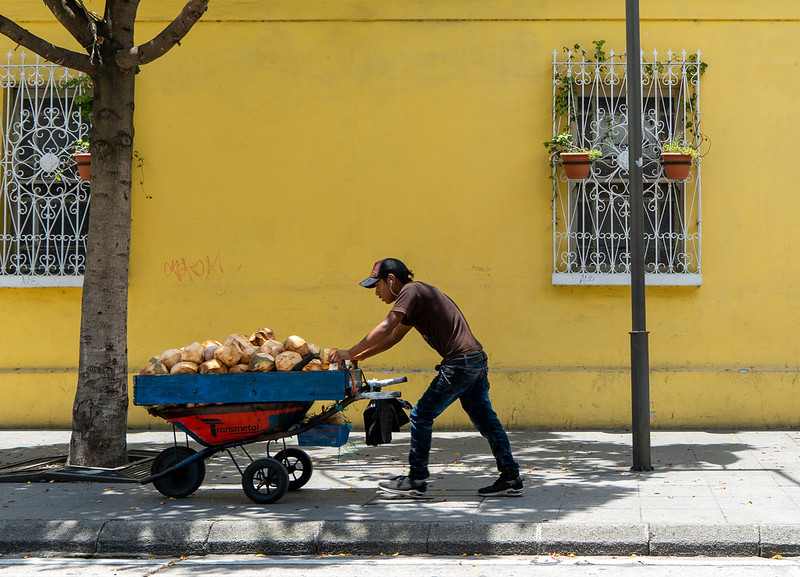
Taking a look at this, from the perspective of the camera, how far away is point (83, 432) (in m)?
7.94

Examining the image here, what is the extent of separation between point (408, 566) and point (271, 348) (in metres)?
2.09

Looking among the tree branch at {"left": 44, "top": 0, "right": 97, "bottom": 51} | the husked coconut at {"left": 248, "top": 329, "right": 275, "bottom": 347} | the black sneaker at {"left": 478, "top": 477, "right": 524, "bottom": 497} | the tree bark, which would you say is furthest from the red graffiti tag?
the black sneaker at {"left": 478, "top": 477, "right": 524, "bottom": 497}

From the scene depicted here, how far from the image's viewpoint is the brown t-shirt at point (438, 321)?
6.78 meters

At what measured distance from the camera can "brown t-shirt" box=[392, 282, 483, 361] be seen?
6.78m

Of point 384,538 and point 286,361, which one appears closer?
point 384,538

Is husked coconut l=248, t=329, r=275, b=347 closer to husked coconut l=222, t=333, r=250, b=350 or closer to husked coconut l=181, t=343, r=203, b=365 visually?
husked coconut l=222, t=333, r=250, b=350

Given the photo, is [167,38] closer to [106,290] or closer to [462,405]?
[106,290]

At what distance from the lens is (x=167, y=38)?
7773mm

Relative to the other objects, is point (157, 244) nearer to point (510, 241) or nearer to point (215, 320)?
point (215, 320)

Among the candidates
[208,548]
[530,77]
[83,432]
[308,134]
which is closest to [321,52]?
[308,134]

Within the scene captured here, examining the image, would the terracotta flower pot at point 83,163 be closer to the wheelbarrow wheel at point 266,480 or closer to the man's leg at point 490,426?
the wheelbarrow wheel at point 266,480

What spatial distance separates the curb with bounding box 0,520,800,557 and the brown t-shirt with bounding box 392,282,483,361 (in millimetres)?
1355

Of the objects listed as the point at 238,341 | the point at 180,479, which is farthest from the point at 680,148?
the point at 180,479

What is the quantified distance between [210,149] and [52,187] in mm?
1929
